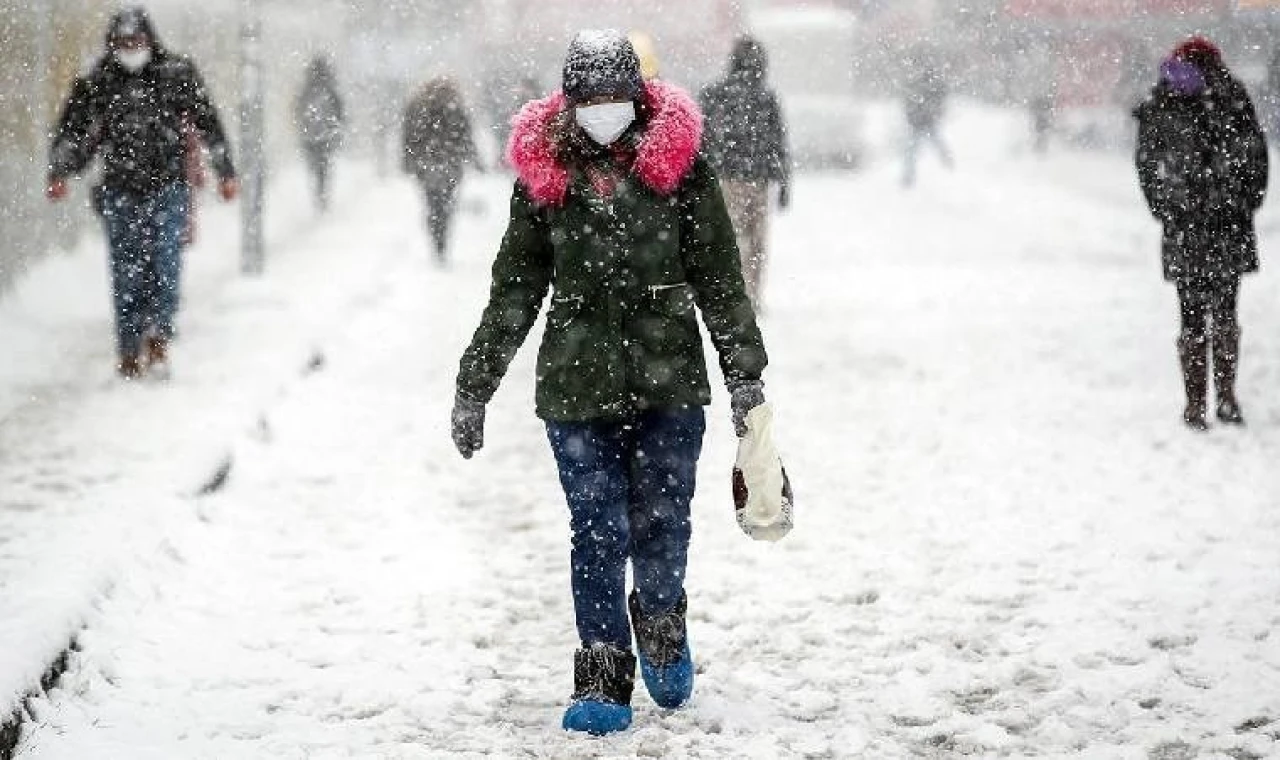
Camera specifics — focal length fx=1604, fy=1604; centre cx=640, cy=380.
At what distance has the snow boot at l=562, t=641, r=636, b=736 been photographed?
4.42 metres

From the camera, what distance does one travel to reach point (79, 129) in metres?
8.84

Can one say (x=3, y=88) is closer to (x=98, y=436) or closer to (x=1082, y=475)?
(x=98, y=436)

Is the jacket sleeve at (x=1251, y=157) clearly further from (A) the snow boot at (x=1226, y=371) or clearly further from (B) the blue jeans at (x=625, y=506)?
(B) the blue jeans at (x=625, y=506)

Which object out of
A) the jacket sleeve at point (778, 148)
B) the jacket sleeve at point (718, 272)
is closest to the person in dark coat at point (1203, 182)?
the jacket sleeve at point (778, 148)

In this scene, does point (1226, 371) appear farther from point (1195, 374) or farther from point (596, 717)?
point (596, 717)

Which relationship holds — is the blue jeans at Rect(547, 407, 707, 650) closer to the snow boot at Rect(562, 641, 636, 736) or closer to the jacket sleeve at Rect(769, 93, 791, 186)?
the snow boot at Rect(562, 641, 636, 736)

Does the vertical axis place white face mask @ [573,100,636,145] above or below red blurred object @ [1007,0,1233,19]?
below

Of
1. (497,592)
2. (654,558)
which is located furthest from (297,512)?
(654,558)

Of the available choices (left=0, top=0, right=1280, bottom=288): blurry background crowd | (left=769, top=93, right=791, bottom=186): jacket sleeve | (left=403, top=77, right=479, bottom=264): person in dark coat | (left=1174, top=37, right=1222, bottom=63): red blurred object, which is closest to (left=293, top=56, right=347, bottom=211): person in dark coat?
(left=0, top=0, right=1280, bottom=288): blurry background crowd

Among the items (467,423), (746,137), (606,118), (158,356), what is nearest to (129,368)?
(158,356)

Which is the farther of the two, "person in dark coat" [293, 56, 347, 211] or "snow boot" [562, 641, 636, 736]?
"person in dark coat" [293, 56, 347, 211]

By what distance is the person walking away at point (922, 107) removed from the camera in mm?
23891

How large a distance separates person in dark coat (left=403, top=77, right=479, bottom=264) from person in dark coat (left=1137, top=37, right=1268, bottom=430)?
857 cm

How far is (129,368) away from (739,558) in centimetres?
458
